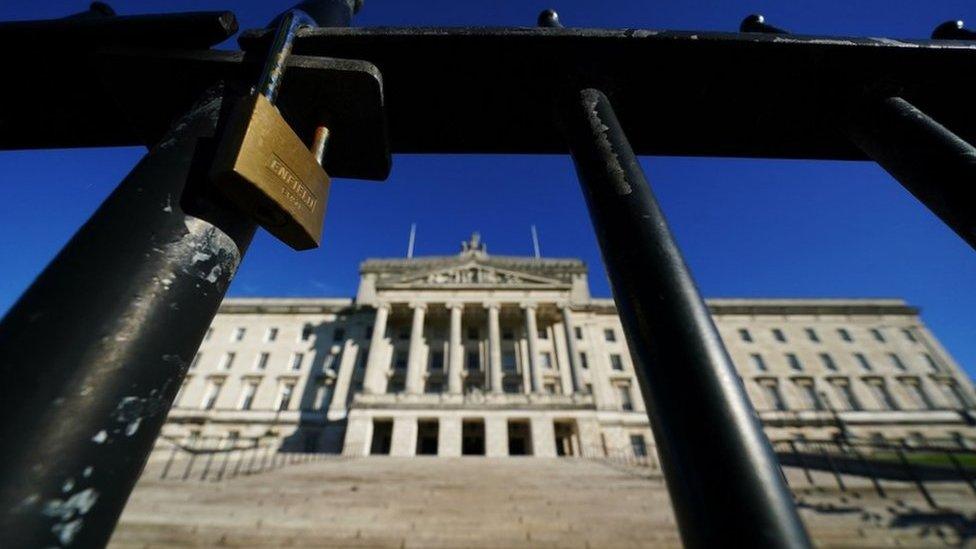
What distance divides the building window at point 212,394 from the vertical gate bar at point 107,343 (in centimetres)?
4087

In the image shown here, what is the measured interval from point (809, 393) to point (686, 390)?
46.9 m

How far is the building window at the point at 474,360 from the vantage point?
113ft

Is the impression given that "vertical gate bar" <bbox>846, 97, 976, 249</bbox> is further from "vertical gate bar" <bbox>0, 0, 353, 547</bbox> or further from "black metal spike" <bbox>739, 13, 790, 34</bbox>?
Answer: "vertical gate bar" <bbox>0, 0, 353, 547</bbox>

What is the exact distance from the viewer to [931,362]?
1497 inches

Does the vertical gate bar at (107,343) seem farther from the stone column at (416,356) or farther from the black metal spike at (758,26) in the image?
the stone column at (416,356)

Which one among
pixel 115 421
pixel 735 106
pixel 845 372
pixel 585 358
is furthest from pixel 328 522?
pixel 845 372

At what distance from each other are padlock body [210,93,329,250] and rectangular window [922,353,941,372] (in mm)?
58878

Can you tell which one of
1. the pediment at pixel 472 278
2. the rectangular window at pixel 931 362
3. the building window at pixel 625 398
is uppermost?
the pediment at pixel 472 278

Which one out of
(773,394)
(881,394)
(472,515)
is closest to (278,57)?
(472,515)

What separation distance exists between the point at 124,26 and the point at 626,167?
7.30ft

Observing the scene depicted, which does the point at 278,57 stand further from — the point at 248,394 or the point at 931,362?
the point at 931,362

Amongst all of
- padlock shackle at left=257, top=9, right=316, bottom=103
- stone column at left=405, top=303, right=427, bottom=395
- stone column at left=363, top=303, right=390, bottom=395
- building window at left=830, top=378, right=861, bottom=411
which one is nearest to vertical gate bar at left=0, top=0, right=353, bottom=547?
padlock shackle at left=257, top=9, right=316, bottom=103

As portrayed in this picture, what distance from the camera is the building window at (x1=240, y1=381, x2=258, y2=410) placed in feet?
109

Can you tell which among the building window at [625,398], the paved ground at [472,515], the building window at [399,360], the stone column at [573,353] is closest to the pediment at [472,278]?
the stone column at [573,353]
